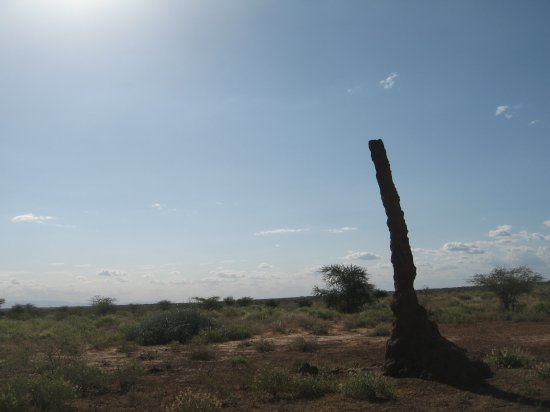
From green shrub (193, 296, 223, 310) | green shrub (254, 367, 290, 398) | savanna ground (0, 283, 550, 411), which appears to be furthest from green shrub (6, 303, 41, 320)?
green shrub (254, 367, 290, 398)

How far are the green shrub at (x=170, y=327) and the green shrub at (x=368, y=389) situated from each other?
13441 millimetres

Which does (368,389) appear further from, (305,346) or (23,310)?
(23,310)

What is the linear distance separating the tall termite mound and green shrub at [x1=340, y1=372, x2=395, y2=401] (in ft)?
5.38

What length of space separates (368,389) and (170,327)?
14.8m

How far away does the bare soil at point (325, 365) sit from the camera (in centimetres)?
927

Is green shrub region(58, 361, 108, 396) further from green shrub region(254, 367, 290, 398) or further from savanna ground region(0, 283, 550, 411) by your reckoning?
green shrub region(254, 367, 290, 398)

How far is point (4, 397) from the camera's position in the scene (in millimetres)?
8242

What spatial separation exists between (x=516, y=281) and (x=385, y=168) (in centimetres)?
2529

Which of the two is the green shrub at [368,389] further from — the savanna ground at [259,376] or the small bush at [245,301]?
the small bush at [245,301]

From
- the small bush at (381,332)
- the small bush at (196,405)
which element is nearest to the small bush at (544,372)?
the small bush at (196,405)

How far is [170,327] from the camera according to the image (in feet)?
74.9

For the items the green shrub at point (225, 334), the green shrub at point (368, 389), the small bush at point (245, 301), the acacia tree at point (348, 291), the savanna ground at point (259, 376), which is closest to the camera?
the savanna ground at point (259, 376)

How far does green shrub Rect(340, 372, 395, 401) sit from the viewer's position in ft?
31.9

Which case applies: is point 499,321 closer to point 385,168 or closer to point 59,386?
point 385,168
